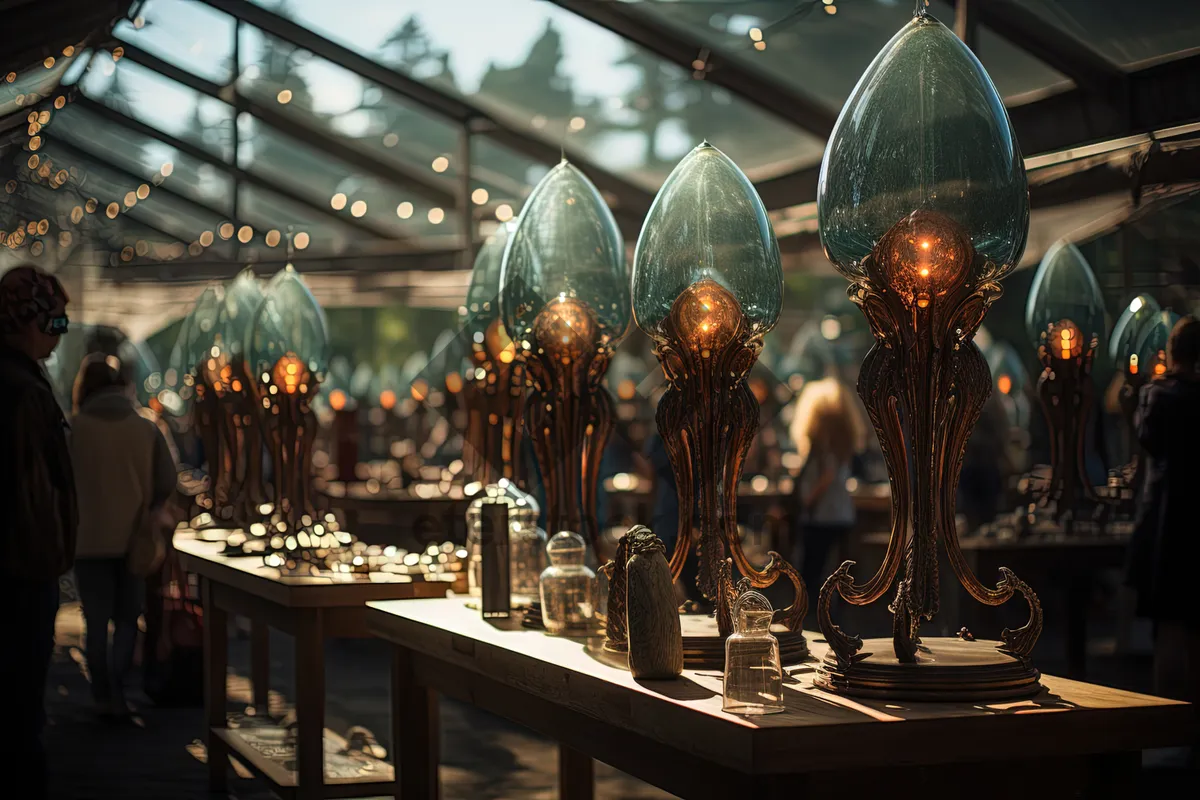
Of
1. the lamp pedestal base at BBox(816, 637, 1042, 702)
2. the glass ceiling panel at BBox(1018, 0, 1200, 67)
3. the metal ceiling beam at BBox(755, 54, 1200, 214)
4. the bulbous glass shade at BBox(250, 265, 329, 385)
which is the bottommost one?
the lamp pedestal base at BBox(816, 637, 1042, 702)

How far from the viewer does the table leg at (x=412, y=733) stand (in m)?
3.81

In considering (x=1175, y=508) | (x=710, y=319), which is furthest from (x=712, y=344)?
(x=1175, y=508)

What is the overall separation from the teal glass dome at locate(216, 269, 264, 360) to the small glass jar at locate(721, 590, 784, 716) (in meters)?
4.43

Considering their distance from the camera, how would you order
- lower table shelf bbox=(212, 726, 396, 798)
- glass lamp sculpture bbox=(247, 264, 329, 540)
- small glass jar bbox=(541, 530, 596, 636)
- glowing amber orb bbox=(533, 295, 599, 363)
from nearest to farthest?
small glass jar bbox=(541, 530, 596, 636), glowing amber orb bbox=(533, 295, 599, 363), lower table shelf bbox=(212, 726, 396, 798), glass lamp sculpture bbox=(247, 264, 329, 540)

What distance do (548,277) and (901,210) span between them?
1483 mm

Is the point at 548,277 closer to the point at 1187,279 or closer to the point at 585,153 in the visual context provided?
the point at 1187,279

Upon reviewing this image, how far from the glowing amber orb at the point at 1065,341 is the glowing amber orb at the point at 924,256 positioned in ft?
10.1

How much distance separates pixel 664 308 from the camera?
312 centimetres

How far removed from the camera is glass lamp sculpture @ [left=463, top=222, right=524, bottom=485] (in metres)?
5.05

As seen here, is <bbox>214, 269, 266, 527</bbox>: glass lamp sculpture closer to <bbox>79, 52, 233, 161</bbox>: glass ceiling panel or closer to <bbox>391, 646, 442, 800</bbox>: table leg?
<bbox>391, 646, 442, 800</bbox>: table leg

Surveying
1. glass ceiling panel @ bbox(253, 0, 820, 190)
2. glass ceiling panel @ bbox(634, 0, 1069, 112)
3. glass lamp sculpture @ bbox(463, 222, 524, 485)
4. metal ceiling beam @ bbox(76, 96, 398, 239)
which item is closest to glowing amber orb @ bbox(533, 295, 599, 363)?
glass lamp sculpture @ bbox(463, 222, 524, 485)

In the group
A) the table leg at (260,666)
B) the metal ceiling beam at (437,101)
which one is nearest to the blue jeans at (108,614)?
the table leg at (260,666)

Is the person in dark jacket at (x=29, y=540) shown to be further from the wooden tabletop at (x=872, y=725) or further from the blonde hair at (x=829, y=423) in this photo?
the blonde hair at (x=829, y=423)

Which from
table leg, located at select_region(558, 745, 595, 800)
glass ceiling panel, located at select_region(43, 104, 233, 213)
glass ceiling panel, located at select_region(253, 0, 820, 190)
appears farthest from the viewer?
glass ceiling panel, located at select_region(43, 104, 233, 213)
